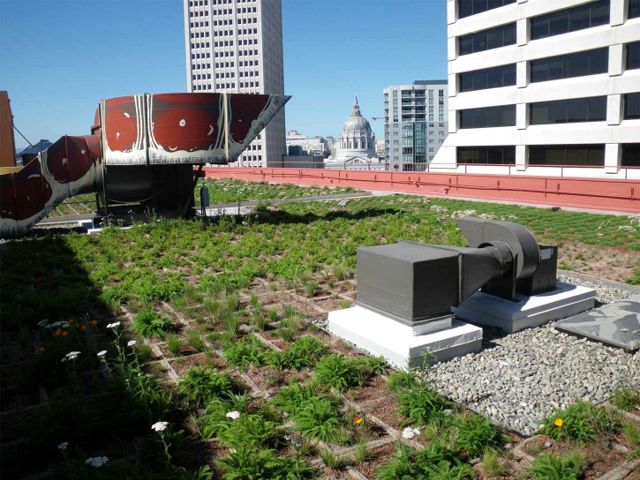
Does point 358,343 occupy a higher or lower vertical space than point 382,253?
lower

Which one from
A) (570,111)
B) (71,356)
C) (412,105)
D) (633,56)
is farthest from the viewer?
(412,105)

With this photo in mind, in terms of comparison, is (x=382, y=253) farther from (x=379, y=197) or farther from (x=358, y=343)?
(x=379, y=197)

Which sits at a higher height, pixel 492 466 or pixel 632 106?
pixel 632 106

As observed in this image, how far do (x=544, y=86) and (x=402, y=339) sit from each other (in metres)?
35.9

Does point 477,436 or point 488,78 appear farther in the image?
point 488,78

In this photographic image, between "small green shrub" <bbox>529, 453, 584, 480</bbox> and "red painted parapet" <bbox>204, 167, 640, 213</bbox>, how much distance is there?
692 inches

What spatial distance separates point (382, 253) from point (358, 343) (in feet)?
3.76

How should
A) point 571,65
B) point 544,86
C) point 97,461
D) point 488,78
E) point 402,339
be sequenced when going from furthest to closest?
point 488,78
point 544,86
point 571,65
point 402,339
point 97,461

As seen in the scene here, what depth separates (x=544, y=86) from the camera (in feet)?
126

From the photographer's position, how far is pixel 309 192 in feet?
96.5

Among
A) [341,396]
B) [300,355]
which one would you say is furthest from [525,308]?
[341,396]

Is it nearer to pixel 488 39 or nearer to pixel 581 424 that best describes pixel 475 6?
pixel 488 39

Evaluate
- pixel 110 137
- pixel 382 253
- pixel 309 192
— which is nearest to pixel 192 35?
pixel 309 192

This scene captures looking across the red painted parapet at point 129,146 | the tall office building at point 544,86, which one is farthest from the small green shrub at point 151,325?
the tall office building at point 544,86
